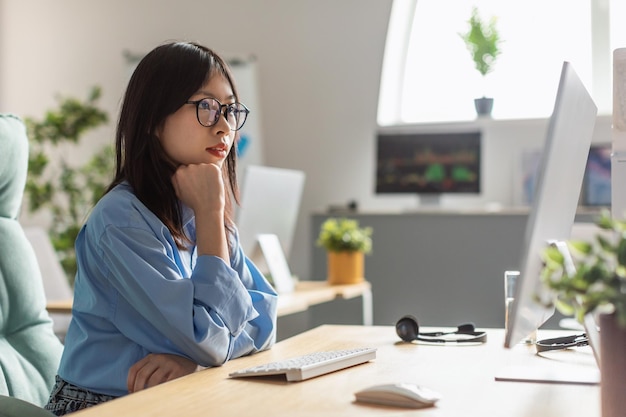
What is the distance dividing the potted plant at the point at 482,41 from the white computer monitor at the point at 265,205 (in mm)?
1521

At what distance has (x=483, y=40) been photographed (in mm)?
4574

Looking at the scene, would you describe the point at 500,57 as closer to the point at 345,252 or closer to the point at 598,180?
the point at 598,180

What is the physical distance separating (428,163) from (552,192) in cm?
343

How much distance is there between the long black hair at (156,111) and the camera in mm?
1695

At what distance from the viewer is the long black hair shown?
170 cm

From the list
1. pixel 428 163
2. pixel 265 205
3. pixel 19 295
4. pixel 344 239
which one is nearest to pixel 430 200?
pixel 428 163

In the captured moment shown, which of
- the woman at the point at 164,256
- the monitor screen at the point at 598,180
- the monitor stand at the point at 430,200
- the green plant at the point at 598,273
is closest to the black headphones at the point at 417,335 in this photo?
the woman at the point at 164,256

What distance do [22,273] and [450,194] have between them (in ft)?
9.90

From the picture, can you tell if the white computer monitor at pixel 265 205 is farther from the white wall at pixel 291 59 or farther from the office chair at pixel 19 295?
the white wall at pixel 291 59

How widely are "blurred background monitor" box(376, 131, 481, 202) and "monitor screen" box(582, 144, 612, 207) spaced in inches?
21.6

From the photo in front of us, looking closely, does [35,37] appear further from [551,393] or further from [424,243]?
[551,393]

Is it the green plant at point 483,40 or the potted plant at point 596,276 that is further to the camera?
the green plant at point 483,40

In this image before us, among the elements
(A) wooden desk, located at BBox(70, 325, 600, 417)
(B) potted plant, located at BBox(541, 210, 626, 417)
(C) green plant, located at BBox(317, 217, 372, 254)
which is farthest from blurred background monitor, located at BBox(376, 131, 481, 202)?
(B) potted plant, located at BBox(541, 210, 626, 417)

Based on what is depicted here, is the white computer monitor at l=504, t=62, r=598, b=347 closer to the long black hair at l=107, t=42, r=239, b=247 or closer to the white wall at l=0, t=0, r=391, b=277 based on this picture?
the long black hair at l=107, t=42, r=239, b=247
